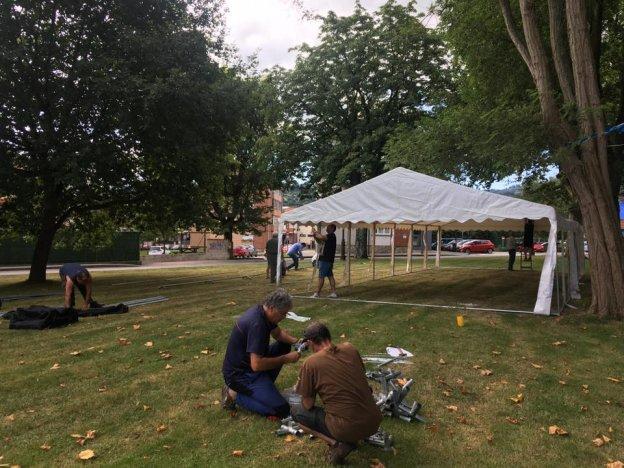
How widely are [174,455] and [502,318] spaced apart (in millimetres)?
7770

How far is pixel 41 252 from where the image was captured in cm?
1828

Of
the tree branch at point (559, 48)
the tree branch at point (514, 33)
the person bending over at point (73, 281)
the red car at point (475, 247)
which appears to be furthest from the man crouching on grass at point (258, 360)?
the red car at point (475, 247)

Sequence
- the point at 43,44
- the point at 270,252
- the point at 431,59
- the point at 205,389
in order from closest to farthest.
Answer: the point at 205,389, the point at 43,44, the point at 270,252, the point at 431,59

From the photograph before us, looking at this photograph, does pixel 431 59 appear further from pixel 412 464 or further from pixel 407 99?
pixel 412 464

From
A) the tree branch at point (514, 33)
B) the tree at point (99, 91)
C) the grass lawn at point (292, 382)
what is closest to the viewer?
the grass lawn at point (292, 382)

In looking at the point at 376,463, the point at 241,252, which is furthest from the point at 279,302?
the point at 241,252

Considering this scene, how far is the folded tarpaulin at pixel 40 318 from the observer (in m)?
8.25

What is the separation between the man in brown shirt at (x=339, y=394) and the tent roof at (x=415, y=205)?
765 centimetres

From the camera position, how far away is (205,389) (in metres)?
5.20

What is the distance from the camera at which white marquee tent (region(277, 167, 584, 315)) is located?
985 cm

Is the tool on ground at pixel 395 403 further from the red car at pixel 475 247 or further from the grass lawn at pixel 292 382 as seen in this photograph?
the red car at pixel 475 247

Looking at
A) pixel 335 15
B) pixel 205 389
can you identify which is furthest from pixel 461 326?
pixel 335 15

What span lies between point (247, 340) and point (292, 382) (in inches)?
56.3

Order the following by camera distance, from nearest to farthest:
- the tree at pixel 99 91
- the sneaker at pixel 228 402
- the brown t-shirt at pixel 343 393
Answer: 1. the brown t-shirt at pixel 343 393
2. the sneaker at pixel 228 402
3. the tree at pixel 99 91
